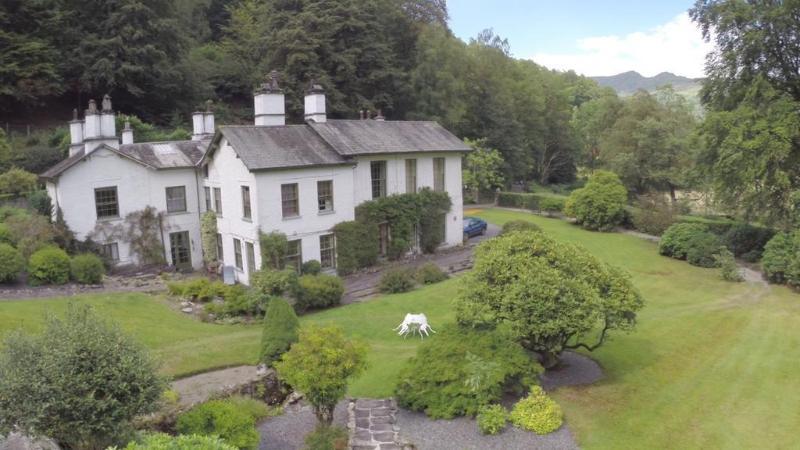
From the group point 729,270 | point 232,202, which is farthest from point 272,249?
point 729,270

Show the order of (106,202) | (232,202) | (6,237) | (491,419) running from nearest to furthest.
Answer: (491,419) < (6,237) < (232,202) < (106,202)

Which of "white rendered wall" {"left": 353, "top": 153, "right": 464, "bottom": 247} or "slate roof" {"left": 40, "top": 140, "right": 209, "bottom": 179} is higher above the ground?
"slate roof" {"left": 40, "top": 140, "right": 209, "bottom": 179}

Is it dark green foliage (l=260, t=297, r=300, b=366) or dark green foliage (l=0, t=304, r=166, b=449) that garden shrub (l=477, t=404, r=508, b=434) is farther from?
dark green foliage (l=0, t=304, r=166, b=449)

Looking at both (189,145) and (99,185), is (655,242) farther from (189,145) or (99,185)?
(99,185)

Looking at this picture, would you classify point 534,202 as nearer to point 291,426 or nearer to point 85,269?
point 85,269

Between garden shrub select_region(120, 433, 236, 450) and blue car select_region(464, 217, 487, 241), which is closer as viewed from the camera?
garden shrub select_region(120, 433, 236, 450)

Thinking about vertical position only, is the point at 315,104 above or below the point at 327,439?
above

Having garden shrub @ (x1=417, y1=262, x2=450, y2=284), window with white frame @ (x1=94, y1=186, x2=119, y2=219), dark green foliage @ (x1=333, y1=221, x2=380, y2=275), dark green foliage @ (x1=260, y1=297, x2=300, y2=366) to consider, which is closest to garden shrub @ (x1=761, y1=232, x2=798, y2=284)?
garden shrub @ (x1=417, y1=262, x2=450, y2=284)
